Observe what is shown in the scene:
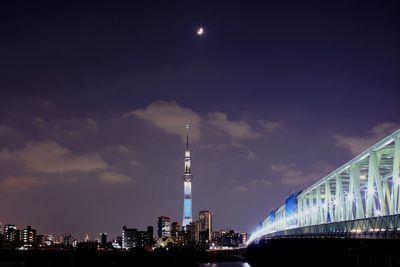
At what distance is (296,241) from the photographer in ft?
285

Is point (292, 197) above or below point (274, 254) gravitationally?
above

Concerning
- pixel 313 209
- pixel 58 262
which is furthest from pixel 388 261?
pixel 58 262

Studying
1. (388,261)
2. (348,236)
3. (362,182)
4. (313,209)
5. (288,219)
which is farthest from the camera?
(288,219)

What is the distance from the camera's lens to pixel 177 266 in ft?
639

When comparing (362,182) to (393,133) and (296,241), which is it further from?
(393,133)

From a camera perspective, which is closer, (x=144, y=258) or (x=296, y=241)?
(x=296, y=241)

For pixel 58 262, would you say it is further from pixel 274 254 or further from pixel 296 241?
pixel 296 241

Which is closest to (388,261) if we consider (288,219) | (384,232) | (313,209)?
(384,232)

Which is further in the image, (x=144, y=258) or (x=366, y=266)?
(x=144, y=258)

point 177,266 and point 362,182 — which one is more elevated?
point 362,182

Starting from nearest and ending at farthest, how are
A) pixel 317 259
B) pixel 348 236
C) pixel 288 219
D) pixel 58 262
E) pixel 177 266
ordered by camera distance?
pixel 348 236 → pixel 317 259 → pixel 288 219 → pixel 58 262 → pixel 177 266

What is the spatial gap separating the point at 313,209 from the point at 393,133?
52.5 m

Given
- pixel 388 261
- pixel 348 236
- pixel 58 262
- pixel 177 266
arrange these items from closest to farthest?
1. pixel 388 261
2. pixel 348 236
3. pixel 58 262
4. pixel 177 266

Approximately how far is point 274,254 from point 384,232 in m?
79.5
